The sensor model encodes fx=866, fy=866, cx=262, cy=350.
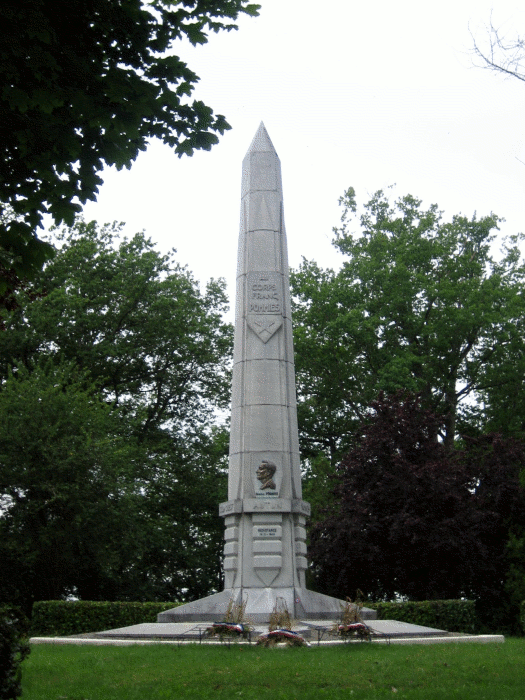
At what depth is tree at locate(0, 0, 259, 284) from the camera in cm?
759

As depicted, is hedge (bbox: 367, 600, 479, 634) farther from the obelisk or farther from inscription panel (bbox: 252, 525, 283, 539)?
inscription panel (bbox: 252, 525, 283, 539)

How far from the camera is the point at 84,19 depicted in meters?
8.15

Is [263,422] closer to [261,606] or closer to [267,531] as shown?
[267,531]

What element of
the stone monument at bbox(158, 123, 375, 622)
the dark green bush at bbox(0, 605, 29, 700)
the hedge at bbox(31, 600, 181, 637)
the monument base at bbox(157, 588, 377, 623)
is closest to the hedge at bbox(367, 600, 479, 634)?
the monument base at bbox(157, 588, 377, 623)

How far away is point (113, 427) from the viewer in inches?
1089

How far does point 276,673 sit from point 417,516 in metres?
12.8

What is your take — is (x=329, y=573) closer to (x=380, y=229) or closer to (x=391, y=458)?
(x=391, y=458)

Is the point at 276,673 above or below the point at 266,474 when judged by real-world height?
below

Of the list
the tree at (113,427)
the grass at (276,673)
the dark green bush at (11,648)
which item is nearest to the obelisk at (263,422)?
the grass at (276,673)

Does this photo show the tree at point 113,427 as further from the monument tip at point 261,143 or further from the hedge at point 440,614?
the hedge at point 440,614

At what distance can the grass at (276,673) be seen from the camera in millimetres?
8555

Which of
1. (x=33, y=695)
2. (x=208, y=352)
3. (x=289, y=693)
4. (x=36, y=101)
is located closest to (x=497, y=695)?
(x=289, y=693)

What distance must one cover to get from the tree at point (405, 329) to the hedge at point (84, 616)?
12686mm

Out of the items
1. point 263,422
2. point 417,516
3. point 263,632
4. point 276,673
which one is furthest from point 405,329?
point 276,673
